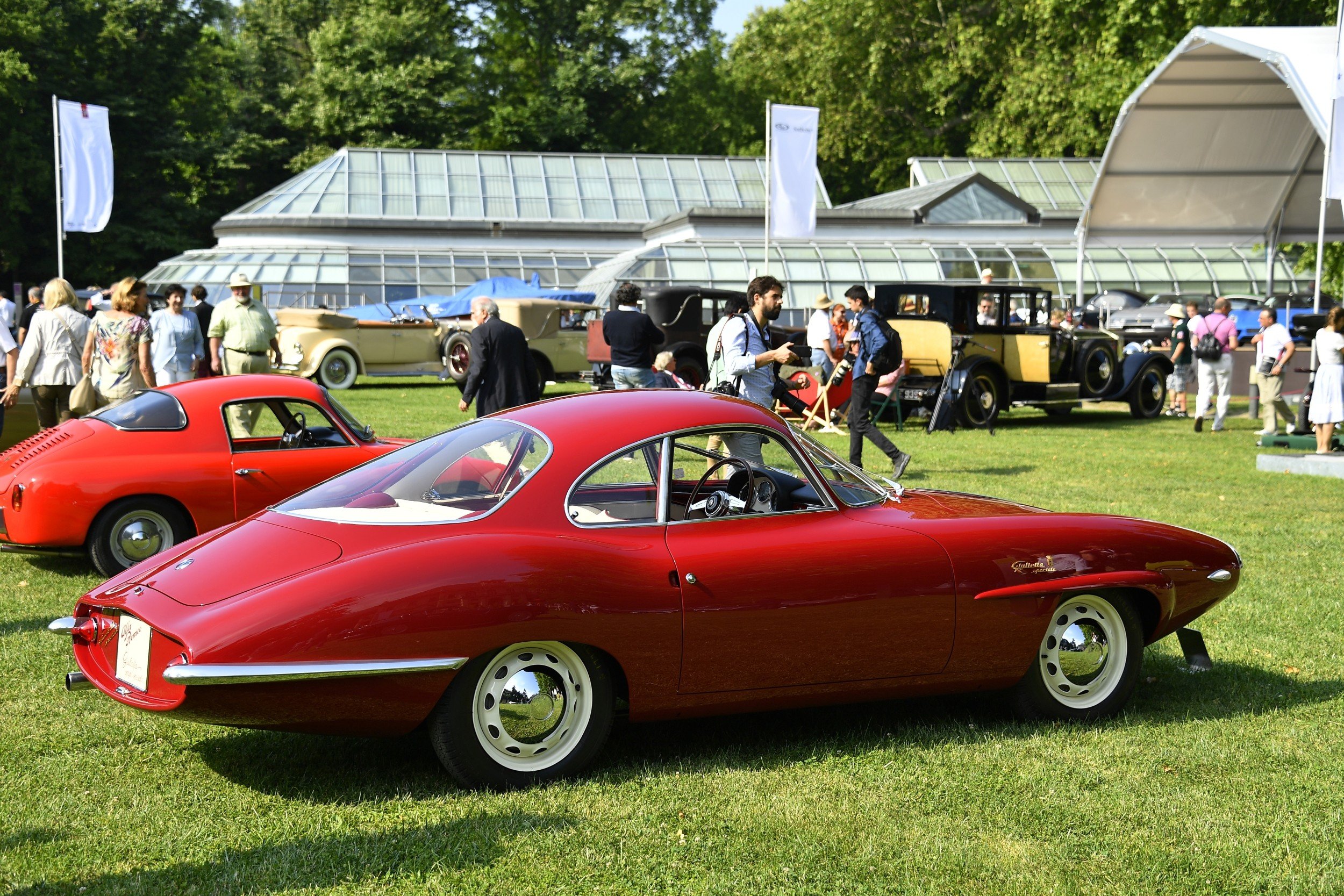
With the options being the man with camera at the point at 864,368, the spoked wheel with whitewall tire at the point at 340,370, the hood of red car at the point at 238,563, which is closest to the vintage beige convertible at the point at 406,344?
the spoked wheel with whitewall tire at the point at 340,370

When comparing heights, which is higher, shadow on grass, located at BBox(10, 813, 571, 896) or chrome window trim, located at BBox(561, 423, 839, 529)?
chrome window trim, located at BBox(561, 423, 839, 529)

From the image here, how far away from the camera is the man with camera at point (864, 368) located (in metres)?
13.9

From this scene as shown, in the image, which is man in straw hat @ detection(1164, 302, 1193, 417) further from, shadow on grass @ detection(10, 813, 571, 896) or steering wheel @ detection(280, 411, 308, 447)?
shadow on grass @ detection(10, 813, 571, 896)

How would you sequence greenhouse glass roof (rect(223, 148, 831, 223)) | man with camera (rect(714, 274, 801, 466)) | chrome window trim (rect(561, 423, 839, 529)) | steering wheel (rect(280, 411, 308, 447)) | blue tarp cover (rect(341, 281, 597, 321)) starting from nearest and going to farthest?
chrome window trim (rect(561, 423, 839, 529)) → steering wheel (rect(280, 411, 308, 447)) → man with camera (rect(714, 274, 801, 466)) → blue tarp cover (rect(341, 281, 597, 321)) → greenhouse glass roof (rect(223, 148, 831, 223))

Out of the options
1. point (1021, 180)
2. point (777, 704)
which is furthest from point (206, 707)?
point (1021, 180)

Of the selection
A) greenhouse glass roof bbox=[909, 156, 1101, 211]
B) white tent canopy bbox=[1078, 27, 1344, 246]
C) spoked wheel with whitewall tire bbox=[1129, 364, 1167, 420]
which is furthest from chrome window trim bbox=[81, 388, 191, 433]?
greenhouse glass roof bbox=[909, 156, 1101, 211]

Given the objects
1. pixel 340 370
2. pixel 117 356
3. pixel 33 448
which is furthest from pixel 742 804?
pixel 340 370

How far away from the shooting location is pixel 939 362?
2044 cm

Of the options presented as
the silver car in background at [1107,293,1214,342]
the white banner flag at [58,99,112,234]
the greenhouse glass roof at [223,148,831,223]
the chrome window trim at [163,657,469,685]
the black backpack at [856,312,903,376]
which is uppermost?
the greenhouse glass roof at [223,148,831,223]

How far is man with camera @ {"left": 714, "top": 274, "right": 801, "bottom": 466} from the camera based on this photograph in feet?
33.4

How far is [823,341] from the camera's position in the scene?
63.0 feet

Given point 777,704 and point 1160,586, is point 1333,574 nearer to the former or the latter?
point 1160,586

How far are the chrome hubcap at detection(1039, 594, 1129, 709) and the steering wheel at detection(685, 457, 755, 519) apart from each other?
142cm

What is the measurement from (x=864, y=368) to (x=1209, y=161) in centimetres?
1706
